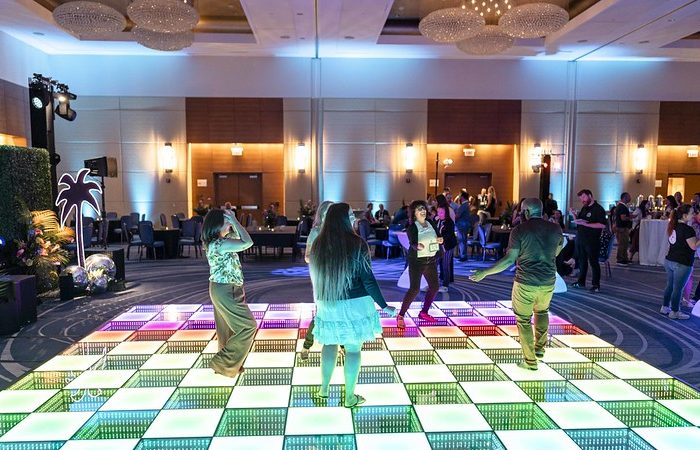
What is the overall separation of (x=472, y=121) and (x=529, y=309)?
12.6 m

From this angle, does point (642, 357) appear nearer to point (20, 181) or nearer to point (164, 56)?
point (20, 181)

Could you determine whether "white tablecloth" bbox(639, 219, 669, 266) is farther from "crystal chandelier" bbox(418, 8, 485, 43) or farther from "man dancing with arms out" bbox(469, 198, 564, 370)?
"man dancing with arms out" bbox(469, 198, 564, 370)

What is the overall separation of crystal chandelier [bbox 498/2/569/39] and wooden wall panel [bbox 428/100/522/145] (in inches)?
266

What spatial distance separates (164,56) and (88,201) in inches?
351

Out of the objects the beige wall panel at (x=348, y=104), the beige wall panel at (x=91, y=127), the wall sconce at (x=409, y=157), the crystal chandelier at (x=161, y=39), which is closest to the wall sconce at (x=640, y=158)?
the wall sconce at (x=409, y=157)

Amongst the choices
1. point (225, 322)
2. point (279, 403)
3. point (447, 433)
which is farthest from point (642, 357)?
point (225, 322)

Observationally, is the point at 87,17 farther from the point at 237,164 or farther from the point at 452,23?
the point at 237,164

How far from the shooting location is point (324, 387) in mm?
3443

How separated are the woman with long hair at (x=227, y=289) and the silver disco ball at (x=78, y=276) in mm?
4211

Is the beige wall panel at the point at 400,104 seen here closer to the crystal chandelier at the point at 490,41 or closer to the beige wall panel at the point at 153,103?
the crystal chandelier at the point at 490,41

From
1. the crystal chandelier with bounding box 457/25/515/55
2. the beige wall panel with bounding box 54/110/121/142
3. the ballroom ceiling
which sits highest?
the ballroom ceiling

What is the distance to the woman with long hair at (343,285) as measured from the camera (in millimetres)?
3031

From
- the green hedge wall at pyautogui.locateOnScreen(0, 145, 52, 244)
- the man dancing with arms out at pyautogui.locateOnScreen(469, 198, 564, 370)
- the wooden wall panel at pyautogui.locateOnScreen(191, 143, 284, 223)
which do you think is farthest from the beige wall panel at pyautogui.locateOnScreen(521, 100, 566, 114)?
the green hedge wall at pyautogui.locateOnScreen(0, 145, 52, 244)

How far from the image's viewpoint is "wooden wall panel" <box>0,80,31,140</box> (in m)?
12.5
